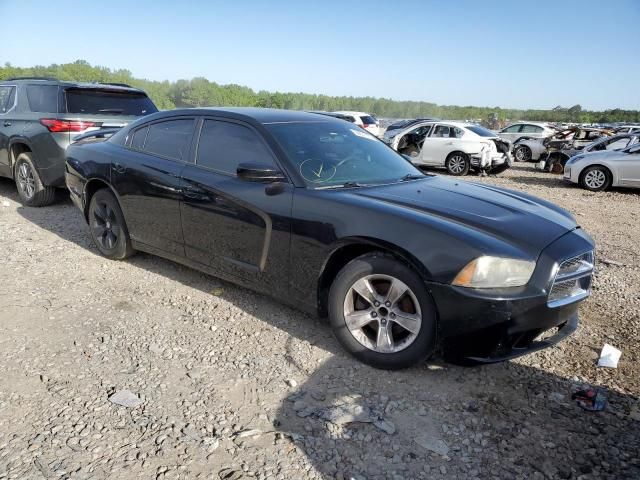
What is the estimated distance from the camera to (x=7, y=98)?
302 inches

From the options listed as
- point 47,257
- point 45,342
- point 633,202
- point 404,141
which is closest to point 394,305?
point 45,342

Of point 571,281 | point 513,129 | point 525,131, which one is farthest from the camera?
point 513,129

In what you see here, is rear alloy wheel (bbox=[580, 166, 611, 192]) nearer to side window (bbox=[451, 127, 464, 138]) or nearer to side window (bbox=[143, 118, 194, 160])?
side window (bbox=[451, 127, 464, 138])

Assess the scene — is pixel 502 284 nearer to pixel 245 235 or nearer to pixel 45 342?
pixel 245 235

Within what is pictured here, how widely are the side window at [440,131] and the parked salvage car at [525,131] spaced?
21.8 feet

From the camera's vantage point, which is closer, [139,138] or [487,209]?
[487,209]

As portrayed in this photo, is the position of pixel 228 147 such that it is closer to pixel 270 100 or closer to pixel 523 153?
pixel 523 153

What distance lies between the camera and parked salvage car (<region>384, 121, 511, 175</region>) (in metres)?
13.5

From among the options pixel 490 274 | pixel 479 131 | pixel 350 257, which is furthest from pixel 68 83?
pixel 479 131

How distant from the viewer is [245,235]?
366cm

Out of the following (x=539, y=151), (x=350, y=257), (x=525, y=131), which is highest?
(x=525, y=131)

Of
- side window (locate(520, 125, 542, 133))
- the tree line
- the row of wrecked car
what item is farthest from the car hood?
the tree line

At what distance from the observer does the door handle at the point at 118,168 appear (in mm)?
4645

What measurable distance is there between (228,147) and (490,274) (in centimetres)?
226
